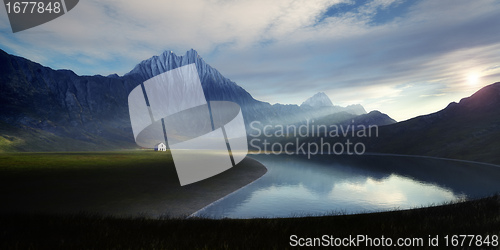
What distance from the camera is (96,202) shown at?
98.8 feet

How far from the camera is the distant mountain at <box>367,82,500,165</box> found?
11731 centimetres

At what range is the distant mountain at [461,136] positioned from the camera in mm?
117312

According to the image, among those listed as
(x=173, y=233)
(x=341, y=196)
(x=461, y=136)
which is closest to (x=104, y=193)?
(x=173, y=233)

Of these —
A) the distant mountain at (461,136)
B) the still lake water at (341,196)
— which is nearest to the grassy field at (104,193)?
the still lake water at (341,196)

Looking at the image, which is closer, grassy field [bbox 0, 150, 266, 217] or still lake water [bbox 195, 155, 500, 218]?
grassy field [bbox 0, 150, 266, 217]

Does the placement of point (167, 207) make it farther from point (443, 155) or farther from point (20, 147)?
point (20, 147)

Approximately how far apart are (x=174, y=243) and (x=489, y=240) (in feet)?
31.9

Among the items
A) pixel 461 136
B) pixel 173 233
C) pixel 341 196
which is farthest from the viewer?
pixel 461 136

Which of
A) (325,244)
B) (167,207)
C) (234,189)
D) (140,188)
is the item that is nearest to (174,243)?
(325,244)

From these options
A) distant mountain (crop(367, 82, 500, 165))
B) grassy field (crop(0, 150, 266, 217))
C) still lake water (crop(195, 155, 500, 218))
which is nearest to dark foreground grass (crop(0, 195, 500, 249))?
grassy field (crop(0, 150, 266, 217))

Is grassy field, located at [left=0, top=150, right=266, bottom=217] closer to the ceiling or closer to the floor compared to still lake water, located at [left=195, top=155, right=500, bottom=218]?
closer to the ceiling

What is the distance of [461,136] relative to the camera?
14412 centimetres

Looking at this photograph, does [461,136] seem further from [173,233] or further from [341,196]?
[173,233]

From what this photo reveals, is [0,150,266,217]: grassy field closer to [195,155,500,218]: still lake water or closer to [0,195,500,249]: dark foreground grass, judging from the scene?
[195,155,500,218]: still lake water
